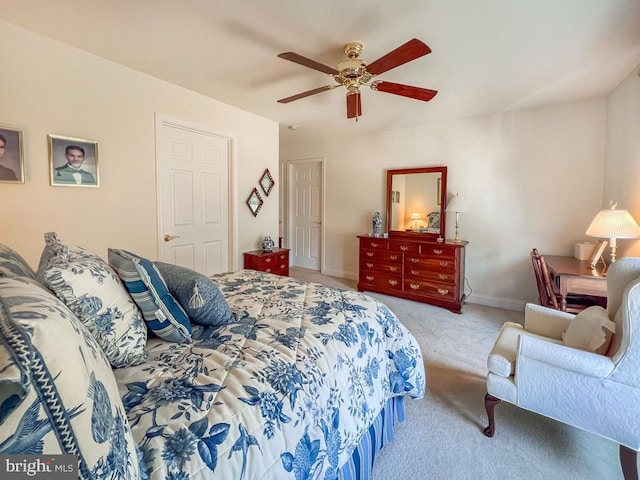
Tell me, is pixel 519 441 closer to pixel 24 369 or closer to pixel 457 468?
pixel 457 468

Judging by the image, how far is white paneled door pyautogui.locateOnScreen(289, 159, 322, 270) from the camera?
5.39 meters

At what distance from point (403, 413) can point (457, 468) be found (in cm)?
37

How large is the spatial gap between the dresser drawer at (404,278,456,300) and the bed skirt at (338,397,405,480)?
214 cm

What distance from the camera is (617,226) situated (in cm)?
226

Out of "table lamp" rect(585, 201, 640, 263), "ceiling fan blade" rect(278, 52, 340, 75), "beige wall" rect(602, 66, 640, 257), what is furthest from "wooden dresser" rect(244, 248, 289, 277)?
"beige wall" rect(602, 66, 640, 257)

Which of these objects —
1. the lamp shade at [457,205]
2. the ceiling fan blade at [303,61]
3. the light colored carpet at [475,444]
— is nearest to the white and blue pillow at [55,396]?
the light colored carpet at [475,444]

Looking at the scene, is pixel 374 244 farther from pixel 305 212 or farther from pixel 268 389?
pixel 268 389

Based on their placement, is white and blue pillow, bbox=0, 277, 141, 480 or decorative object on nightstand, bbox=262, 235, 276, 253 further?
decorative object on nightstand, bbox=262, 235, 276, 253

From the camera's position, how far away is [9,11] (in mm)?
1826

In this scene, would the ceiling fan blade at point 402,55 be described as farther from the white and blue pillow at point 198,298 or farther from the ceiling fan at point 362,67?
the white and blue pillow at point 198,298

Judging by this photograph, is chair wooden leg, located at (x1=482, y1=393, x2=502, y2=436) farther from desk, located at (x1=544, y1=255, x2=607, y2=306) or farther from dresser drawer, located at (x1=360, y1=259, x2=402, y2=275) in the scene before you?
dresser drawer, located at (x1=360, y1=259, x2=402, y2=275)

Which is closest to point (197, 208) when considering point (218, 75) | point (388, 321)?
point (218, 75)

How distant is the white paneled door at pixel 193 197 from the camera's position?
292cm

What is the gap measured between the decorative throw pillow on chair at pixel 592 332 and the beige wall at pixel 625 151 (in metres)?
Answer: 1.45
